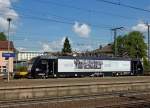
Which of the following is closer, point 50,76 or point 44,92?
point 44,92

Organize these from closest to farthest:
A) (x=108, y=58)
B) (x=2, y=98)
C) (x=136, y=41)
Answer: (x=2, y=98) < (x=108, y=58) < (x=136, y=41)

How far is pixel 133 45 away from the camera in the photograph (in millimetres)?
122500

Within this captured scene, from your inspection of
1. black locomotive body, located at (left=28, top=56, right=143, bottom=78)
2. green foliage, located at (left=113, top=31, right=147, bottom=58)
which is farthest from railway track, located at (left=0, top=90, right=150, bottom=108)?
green foliage, located at (left=113, top=31, right=147, bottom=58)

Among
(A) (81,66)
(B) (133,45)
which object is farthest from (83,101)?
(B) (133,45)

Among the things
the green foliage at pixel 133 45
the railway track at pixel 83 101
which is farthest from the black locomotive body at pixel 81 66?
the green foliage at pixel 133 45

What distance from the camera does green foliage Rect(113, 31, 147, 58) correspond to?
11981 cm

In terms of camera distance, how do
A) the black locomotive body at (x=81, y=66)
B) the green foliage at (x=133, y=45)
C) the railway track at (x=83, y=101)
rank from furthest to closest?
the green foliage at (x=133, y=45)
the black locomotive body at (x=81, y=66)
the railway track at (x=83, y=101)

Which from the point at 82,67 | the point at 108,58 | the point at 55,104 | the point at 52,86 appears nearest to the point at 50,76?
the point at 82,67

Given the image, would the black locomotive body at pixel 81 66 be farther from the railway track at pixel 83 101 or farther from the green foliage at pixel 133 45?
the green foliage at pixel 133 45

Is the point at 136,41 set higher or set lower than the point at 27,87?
higher

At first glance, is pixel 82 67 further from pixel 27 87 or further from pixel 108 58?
pixel 27 87

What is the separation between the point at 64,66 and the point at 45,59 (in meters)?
3.47

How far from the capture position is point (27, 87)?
26312 mm

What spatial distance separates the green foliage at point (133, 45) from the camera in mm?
119812
